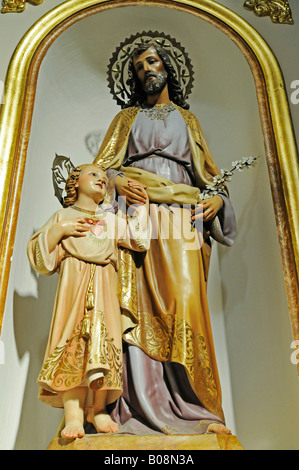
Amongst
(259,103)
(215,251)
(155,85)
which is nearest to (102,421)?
(215,251)

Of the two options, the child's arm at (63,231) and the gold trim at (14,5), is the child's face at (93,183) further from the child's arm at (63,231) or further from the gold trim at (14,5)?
the gold trim at (14,5)

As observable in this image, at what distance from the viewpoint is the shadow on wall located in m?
2.42

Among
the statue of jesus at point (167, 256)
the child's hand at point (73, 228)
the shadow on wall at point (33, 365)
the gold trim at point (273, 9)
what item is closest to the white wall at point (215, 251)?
the shadow on wall at point (33, 365)

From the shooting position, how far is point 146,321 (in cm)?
233

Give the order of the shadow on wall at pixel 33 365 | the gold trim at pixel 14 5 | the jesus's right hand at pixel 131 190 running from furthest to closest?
1. the gold trim at pixel 14 5
2. the jesus's right hand at pixel 131 190
3. the shadow on wall at pixel 33 365

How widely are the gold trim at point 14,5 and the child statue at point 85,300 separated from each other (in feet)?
4.68

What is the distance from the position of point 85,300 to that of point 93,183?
61 cm

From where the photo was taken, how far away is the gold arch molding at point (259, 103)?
101 inches

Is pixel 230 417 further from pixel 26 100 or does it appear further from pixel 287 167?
pixel 26 100

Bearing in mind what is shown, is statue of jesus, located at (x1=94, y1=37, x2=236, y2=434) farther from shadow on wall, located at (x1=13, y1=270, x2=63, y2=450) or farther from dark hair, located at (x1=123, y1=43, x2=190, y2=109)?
shadow on wall, located at (x1=13, y1=270, x2=63, y2=450)

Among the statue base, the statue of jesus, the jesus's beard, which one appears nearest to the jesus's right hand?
the statue of jesus

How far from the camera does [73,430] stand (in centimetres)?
188

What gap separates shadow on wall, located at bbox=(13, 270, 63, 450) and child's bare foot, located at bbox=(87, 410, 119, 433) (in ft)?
1.65

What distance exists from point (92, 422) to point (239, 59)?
2297 millimetres
